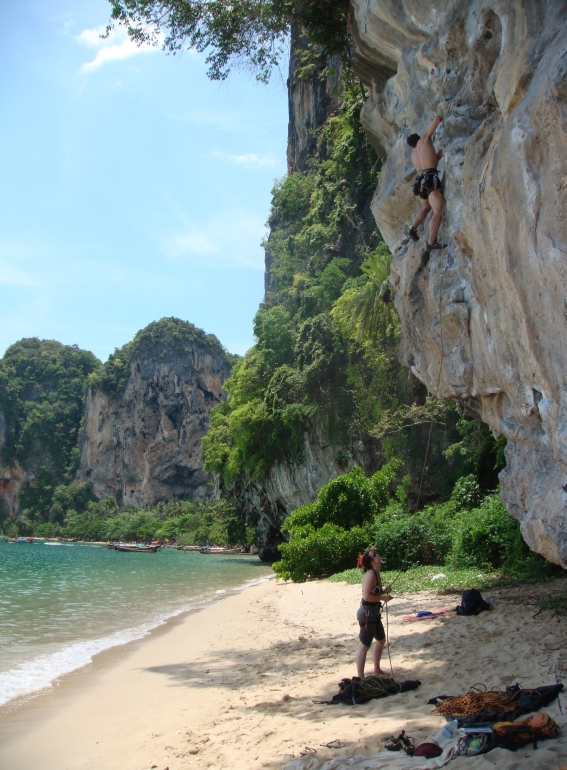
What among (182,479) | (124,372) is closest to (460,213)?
(182,479)

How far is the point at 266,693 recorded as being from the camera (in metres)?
5.36

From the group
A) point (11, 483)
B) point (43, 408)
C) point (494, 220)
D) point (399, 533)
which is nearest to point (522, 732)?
point (494, 220)

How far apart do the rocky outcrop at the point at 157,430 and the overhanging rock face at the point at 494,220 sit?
251 feet

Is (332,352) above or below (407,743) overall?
above

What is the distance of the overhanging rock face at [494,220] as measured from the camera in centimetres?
427

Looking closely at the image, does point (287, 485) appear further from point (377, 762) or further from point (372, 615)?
point (377, 762)

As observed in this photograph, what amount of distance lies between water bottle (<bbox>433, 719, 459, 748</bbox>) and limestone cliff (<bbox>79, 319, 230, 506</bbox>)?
7892cm

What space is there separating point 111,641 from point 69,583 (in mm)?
11473

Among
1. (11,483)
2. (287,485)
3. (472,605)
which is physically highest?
(11,483)

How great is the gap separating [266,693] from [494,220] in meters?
4.89

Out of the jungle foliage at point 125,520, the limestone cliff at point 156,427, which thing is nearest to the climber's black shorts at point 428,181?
the jungle foliage at point 125,520

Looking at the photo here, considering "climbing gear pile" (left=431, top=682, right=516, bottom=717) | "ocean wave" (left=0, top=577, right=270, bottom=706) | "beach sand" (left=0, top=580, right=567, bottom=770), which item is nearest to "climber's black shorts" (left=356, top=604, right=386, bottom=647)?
"beach sand" (left=0, top=580, right=567, bottom=770)

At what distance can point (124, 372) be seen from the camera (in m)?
91.0

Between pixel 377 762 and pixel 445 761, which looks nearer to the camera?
pixel 445 761
